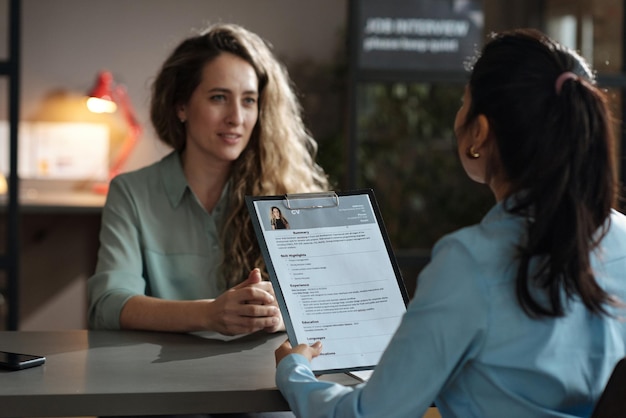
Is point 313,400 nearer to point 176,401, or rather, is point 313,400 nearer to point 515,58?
point 176,401

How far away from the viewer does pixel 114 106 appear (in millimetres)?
5332

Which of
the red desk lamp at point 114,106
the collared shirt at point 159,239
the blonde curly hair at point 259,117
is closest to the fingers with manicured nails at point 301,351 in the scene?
the collared shirt at point 159,239

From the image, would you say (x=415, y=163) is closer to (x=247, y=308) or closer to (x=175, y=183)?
(x=175, y=183)

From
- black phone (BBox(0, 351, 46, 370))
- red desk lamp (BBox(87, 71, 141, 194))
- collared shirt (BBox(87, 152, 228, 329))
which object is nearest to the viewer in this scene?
black phone (BBox(0, 351, 46, 370))

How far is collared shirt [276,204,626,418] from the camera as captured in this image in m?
1.08

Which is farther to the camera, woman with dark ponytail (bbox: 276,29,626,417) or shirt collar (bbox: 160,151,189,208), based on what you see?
shirt collar (bbox: 160,151,189,208)

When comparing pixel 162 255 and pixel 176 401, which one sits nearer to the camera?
pixel 176 401

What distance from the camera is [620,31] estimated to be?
413cm

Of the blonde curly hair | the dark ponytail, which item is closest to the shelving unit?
the blonde curly hair

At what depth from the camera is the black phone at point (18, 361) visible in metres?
1.41

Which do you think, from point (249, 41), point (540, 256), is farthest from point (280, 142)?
point (540, 256)

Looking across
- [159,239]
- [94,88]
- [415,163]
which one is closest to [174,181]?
[159,239]

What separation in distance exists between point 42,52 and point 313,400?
180 inches

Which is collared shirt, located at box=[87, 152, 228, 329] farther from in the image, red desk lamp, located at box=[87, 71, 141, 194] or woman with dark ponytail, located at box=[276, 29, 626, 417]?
red desk lamp, located at box=[87, 71, 141, 194]
